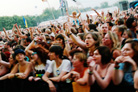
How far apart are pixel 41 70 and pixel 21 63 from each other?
23.1 inches

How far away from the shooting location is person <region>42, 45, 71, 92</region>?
3027 millimetres

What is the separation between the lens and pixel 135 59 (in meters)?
2.44

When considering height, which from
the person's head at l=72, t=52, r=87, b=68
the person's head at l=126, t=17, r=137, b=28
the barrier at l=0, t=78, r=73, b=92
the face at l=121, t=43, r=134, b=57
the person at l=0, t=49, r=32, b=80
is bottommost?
the barrier at l=0, t=78, r=73, b=92

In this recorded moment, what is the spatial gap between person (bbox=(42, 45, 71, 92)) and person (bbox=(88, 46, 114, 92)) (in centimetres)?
65

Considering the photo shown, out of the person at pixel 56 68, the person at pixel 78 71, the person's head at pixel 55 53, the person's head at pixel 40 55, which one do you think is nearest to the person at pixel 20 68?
the person's head at pixel 40 55

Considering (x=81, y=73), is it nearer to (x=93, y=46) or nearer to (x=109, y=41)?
(x=93, y=46)

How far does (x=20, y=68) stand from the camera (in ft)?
12.4

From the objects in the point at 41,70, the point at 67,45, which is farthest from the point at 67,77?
the point at 67,45

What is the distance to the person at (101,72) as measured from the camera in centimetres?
233

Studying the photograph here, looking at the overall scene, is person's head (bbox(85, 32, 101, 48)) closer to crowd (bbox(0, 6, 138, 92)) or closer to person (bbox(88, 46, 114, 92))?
crowd (bbox(0, 6, 138, 92))

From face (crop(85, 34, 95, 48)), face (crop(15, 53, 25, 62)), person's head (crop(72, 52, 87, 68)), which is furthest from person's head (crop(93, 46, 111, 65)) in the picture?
face (crop(15, 53, 25, 62))

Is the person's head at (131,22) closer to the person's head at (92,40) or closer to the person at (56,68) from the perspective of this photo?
the person's head at (92,40)

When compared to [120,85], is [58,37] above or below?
above

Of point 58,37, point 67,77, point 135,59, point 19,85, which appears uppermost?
point 58,37
